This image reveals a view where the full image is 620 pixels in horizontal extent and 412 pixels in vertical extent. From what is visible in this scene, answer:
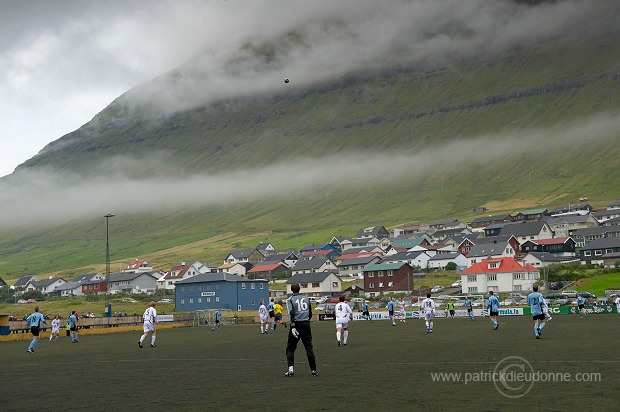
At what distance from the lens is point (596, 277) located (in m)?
112

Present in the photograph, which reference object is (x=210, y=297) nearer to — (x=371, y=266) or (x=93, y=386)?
(x=371, y=266)

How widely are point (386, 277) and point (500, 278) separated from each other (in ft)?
83.2

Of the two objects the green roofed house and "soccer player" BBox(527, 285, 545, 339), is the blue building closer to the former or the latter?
the green roofed house

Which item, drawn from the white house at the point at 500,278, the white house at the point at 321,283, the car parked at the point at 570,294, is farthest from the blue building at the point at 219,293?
the car parked at the point at 570,294

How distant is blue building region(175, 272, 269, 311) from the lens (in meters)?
113

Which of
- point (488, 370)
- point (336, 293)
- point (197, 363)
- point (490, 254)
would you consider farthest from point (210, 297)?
point (488, 370)

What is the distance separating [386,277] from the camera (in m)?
140

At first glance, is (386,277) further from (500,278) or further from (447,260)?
(447,260)

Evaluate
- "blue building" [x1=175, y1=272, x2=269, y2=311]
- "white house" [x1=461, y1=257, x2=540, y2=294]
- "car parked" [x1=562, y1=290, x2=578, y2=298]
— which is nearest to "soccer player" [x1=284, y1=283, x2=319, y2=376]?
"car parked" [x1=562, y1=290, x2=578, y2=298]

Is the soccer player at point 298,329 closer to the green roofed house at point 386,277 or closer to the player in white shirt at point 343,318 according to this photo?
the player in white shirt at point 343,318

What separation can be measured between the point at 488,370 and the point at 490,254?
146 meters

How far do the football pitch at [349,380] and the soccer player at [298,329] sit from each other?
1.56ft

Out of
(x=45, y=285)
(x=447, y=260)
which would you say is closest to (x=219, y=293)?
(x=447, y=260)

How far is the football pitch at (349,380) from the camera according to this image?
13289mm
